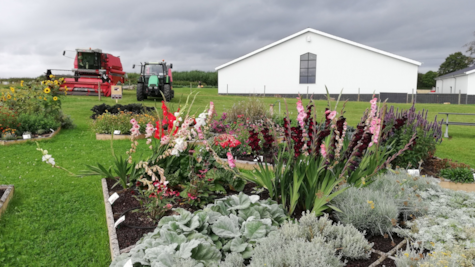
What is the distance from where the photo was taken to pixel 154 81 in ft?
56.3

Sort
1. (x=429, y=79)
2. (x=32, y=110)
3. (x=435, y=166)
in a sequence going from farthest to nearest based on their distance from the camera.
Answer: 1. (x=429, y=79)
2. (x=32, y=110)
3. (x=435, y=166)

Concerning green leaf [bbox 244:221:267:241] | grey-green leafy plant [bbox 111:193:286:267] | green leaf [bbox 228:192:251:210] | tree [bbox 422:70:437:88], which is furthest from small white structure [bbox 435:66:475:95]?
green leaf [bbox 244:221:267:241]


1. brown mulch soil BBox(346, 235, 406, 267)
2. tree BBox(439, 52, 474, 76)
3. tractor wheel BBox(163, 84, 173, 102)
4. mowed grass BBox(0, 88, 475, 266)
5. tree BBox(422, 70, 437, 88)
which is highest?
tree BBox(439, 52, 474, 76)

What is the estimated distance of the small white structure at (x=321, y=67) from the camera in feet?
90.5

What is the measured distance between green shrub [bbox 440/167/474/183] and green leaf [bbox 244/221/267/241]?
154 inches

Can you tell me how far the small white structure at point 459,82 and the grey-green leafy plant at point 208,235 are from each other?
3182cm

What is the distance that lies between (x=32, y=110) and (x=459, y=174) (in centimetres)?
1037

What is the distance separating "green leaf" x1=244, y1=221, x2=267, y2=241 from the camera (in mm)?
2699

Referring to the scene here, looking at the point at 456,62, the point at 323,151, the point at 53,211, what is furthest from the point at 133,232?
the point at 456,62

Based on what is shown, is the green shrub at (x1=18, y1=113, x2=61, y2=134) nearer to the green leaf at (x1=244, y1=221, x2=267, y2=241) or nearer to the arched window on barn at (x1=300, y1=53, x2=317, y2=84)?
the green leaf at (x1=244, y1=221, x2=267, y2=241)

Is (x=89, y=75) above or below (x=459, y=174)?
above

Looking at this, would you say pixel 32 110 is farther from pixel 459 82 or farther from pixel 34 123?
pixel 459 82

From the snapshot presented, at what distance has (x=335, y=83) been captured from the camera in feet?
94.5

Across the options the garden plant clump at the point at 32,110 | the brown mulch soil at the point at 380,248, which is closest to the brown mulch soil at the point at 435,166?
the brown mulch soil at the point at 380,248
